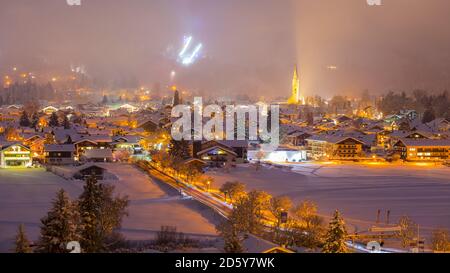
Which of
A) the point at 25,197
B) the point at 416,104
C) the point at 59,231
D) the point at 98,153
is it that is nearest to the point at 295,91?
the point at 416,104

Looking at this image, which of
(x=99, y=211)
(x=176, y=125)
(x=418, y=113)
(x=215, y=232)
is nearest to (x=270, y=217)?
(x=215, y=232)

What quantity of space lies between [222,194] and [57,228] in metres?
5.04

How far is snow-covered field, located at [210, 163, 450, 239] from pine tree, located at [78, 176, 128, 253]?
9.30ft

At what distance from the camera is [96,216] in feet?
15.6

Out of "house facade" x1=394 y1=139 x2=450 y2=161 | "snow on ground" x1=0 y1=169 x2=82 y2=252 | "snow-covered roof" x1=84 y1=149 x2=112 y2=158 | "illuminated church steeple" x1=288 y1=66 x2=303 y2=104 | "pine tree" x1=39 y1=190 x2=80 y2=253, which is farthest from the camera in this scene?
"illuminated church steeple" x1=288 y1=66 x2=303 y2=104

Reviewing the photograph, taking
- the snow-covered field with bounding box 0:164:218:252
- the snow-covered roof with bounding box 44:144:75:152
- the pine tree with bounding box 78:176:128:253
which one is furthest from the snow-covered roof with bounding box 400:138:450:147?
the pine tree with bounding box 78:176:128:253

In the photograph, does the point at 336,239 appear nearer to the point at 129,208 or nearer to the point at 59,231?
the point at 59,231

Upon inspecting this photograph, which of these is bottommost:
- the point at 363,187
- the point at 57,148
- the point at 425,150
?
the point at 363,187

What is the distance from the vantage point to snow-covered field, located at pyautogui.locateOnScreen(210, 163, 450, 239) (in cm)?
686

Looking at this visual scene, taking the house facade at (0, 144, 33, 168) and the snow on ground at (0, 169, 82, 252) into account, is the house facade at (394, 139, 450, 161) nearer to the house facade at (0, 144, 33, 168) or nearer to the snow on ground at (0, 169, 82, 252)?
the snow on ground at (0, 169, 82, 252)

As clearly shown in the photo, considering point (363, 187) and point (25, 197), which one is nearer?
point (25, 197)

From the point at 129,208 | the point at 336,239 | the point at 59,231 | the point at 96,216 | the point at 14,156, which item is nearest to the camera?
the point at 59,231

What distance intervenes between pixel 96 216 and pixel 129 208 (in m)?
2.16

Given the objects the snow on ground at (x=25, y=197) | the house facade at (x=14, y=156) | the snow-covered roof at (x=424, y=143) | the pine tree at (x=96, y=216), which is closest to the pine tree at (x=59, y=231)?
the pine tree at (x=96, y=216)
